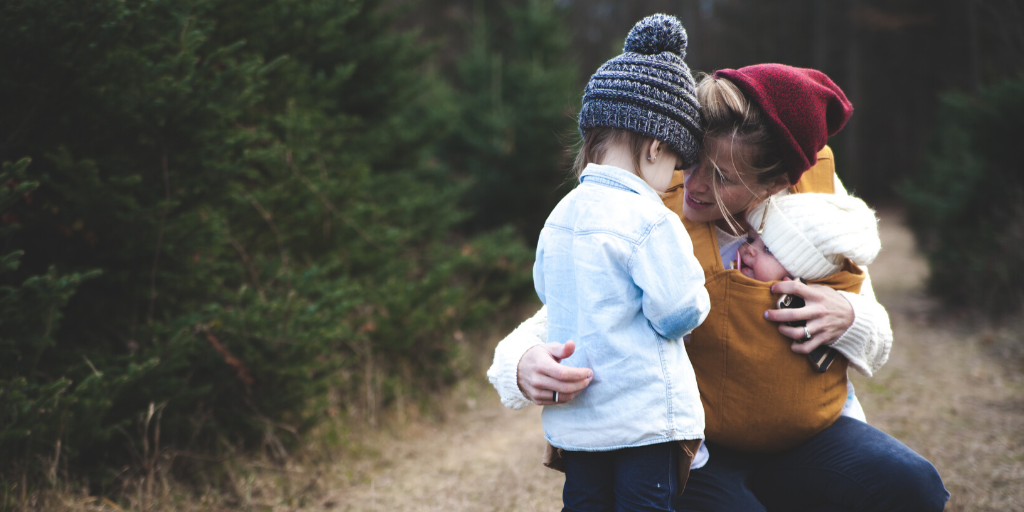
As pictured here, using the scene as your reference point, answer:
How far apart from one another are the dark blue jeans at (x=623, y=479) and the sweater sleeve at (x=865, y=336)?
57 centimetres

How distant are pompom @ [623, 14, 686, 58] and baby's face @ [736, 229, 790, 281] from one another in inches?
23.9

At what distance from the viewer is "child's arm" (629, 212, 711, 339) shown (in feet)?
4.66

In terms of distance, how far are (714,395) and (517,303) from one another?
4.84 metres

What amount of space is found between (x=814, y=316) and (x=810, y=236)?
212 millimetres

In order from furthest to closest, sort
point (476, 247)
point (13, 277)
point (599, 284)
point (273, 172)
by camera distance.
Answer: point (476, 247) < point (273, 172) < point (13, 277) < point (599, 284)

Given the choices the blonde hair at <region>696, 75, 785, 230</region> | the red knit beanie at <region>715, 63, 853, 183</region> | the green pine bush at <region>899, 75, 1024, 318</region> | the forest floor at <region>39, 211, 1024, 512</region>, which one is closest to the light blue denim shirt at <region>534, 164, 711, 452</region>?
the blonde hair at <region>696, 75, 785, 230</region>

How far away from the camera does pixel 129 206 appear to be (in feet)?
8.09

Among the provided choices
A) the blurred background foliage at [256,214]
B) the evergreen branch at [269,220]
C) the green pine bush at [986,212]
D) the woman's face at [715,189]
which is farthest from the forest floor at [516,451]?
the woman's face at [715,189]

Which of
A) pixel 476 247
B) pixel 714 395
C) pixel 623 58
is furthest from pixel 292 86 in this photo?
pixel 714 395

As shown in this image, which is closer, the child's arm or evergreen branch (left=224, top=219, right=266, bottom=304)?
the child's arm

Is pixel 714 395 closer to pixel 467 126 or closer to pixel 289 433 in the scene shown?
pixel 289 433

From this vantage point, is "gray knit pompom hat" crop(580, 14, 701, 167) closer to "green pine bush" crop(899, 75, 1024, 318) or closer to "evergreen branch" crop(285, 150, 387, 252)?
"evergreen branch" crop(285, 150, 387, 252)

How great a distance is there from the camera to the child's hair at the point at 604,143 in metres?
1.55

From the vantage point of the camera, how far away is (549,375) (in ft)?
4.88
